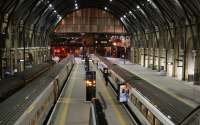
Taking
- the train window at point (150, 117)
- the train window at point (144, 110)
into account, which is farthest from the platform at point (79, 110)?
the train window at point (150, 117)

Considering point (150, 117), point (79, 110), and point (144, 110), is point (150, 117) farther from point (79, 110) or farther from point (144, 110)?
point (79, 110)

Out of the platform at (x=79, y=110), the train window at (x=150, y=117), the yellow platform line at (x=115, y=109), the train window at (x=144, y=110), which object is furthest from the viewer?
the yellow platform line at (x=115, y=109)

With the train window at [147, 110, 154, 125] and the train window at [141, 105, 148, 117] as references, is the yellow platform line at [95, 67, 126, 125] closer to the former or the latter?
the train window at [141, 105, 148, 117]

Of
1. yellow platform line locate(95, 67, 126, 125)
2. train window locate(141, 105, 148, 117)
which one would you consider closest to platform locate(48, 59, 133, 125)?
yellow platform line locate(95, 67, 126, 125)

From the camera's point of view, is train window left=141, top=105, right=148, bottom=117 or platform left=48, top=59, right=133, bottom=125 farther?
platform left=48, top=59, right=133, bottom=125

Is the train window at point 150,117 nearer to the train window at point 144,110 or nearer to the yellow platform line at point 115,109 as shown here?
the train window at point 144,110

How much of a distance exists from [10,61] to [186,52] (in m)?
21.9

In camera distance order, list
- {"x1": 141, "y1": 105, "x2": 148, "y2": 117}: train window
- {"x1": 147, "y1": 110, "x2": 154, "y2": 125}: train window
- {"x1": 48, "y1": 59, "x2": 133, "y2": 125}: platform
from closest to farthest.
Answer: {"x1": 147, "y1": 110, "x2": 154, "y2": 125}: train window
{"x1": 141, "y1": 105, "x2": 148, "y2": 117}: train window
{"x1": 48, "y1": 59, "x2": 133, "y2": 125}: platform

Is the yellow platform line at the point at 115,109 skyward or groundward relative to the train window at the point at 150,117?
groundward

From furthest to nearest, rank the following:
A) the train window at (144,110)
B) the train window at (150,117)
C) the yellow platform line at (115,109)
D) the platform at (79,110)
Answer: the yellow platform line at (115,109) → the platform at (79,110) → the train window at (144,110) → the train window at (150,117)

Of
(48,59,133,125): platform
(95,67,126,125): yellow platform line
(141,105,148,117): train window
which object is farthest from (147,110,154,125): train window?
(95,67,126,125): yellow platform line

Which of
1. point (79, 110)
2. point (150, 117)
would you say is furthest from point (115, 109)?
point (150, 117)

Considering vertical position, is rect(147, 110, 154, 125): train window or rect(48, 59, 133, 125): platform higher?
rect(147, 110, 154, 125): train window

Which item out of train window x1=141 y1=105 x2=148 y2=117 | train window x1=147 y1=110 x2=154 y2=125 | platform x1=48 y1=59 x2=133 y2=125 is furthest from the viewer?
platform x1=48 y1=59 x2=133 y2=125
